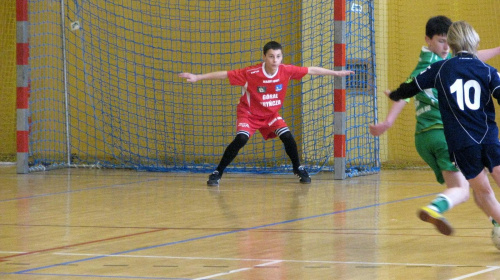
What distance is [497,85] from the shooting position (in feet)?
13.9

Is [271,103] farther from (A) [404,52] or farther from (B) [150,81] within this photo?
(B) [150,81]

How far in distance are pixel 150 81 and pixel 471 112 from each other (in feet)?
23.8

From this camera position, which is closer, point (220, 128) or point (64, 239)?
point (64, 239)

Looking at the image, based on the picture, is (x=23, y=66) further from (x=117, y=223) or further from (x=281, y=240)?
(x=281, y=240)

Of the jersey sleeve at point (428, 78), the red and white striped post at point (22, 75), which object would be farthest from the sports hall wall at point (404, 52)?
the jersey sleeve at point (428, 78)

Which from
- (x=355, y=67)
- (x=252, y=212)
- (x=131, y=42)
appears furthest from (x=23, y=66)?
(x=252, y=212)

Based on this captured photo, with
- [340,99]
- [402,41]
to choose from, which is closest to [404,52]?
[402,41]

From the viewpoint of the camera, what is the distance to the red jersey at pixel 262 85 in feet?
28.1

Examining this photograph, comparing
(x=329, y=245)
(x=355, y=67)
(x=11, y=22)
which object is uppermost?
(x=11, y=22)

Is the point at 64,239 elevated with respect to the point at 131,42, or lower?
lower

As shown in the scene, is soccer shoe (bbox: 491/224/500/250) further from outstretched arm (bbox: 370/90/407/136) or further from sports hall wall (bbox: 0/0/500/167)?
sports hall wall (bbox: 0/0/500/167)

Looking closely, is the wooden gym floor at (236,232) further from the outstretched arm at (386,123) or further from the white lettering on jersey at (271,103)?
the white lettering on jersey at (271,103)

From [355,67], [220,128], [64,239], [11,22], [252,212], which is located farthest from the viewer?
[11,22]

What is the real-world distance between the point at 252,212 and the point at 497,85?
8.61ft
